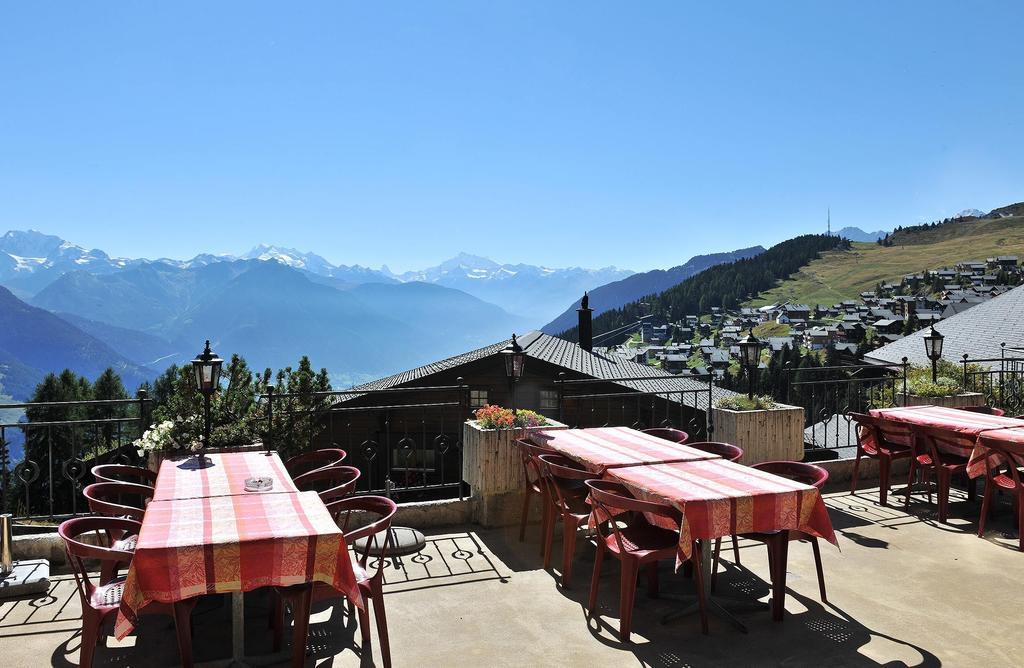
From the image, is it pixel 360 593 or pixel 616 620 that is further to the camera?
pixel 616 620

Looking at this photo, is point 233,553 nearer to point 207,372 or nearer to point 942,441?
point 207,372

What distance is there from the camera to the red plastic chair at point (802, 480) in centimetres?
396

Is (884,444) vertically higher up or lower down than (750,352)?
lower down

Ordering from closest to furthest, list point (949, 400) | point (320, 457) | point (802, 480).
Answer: point (802, 480) < point (320, 457) < point (949, 400)

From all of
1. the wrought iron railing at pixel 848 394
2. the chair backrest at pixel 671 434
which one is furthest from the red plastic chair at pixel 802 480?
the wrought iron railing at pixel 848 394

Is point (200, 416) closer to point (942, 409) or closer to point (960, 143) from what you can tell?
point (942, 409)

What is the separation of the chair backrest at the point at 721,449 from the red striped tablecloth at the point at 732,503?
39.4 inches

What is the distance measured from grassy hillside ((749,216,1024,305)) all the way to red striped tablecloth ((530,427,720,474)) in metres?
114

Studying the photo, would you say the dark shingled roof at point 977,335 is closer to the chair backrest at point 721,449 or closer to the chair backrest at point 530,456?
the chair backrest at point 721,449

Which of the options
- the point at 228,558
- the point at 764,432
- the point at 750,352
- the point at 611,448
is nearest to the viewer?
the point at 228,558

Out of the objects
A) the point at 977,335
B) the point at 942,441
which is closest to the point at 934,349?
the point at 942,441

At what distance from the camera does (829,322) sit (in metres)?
95.4

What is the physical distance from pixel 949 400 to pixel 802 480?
4.14 meters

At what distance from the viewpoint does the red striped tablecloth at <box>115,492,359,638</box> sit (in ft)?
9.12
